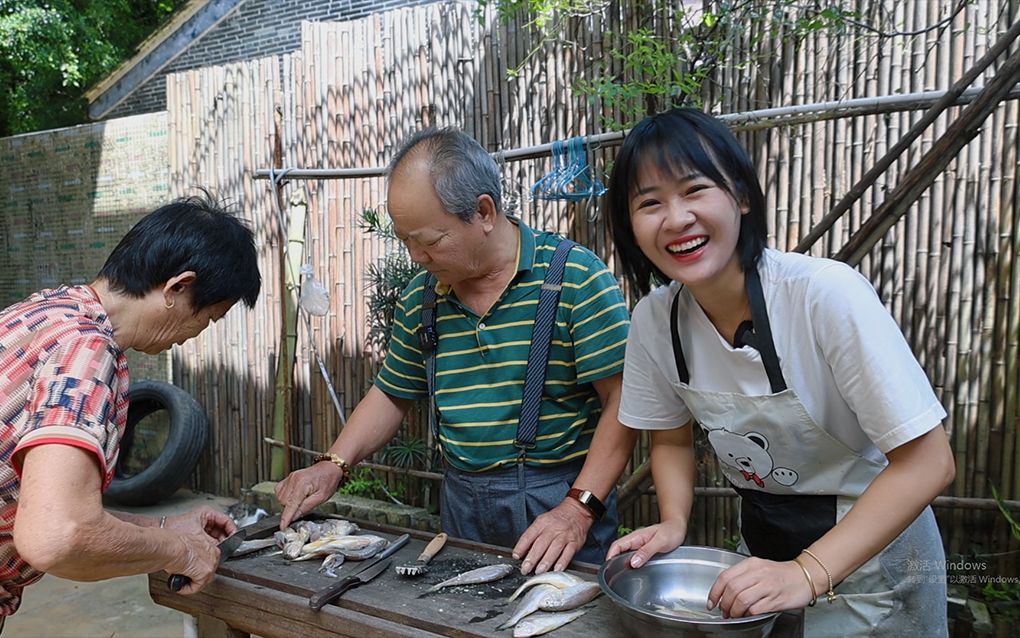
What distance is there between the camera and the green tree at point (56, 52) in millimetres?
9938

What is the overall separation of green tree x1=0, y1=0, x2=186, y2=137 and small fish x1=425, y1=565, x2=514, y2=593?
1075 centimetres

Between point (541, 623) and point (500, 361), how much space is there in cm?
86

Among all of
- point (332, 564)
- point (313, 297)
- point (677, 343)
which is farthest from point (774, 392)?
point (313, 297)

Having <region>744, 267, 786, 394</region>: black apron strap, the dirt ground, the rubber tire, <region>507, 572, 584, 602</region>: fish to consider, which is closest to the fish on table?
<region>507, 572, 584, 602</region>: fish

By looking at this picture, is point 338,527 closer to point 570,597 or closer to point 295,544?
point 295,544

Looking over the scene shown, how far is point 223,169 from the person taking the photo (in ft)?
20.4

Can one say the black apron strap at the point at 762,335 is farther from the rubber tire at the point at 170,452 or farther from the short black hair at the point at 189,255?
the rubber tire at the point at 170,452

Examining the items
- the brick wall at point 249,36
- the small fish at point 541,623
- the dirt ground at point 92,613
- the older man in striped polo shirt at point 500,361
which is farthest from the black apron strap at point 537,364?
the brick wall at point 249,36

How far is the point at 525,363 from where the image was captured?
7.56 ft

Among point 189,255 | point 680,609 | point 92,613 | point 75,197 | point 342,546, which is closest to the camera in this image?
point 680,609

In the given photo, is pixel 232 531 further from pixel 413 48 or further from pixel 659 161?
pixel 413 48

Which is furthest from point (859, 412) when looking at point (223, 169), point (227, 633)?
point (223, 169)

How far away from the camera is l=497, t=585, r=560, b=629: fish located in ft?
5.51

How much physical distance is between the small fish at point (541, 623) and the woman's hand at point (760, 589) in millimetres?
343
